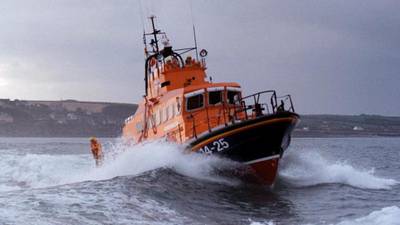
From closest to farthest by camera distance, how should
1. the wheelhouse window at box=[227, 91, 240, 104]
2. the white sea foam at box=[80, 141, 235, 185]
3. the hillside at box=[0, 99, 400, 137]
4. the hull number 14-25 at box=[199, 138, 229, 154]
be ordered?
the hull number 14-25 at box=[199, 138, 229, 154]
the white sea foam at box=[80, 141, 235, 185]
the wheelhouse window at box=[227, 91, 240, 104]
the hillside at box=[0, 99, 400, 137]

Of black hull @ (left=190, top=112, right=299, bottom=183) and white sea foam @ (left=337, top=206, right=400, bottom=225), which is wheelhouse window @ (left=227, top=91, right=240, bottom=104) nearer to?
black hull @ (left=190, top=112, right=299, bottom=183)

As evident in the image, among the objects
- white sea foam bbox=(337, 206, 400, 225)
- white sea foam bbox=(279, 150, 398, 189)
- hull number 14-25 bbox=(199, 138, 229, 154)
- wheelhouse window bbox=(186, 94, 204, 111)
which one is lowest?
white sea foam bbox=(279, 150, 398, 189)

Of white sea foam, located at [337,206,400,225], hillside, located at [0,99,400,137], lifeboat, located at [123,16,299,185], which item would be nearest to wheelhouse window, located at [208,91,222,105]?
lifeboat, located at [123,16,299,185]

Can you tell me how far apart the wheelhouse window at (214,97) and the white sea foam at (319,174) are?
3363 mm

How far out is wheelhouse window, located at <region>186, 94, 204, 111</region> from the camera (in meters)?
15.7

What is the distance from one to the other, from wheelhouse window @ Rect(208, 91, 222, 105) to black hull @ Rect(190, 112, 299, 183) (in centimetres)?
166

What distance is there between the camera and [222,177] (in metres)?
15.0

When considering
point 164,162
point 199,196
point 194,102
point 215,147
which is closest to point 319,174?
point 194,102

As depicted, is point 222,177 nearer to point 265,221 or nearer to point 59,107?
point 265,221

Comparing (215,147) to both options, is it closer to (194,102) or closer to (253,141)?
(253,141)

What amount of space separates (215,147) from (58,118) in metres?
77.5

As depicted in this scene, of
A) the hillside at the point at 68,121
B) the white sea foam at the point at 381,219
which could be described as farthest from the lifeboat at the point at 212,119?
the hillside at the point at 68,121

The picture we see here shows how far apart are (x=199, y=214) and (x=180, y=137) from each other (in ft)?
15.0

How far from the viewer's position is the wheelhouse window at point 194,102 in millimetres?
15683
